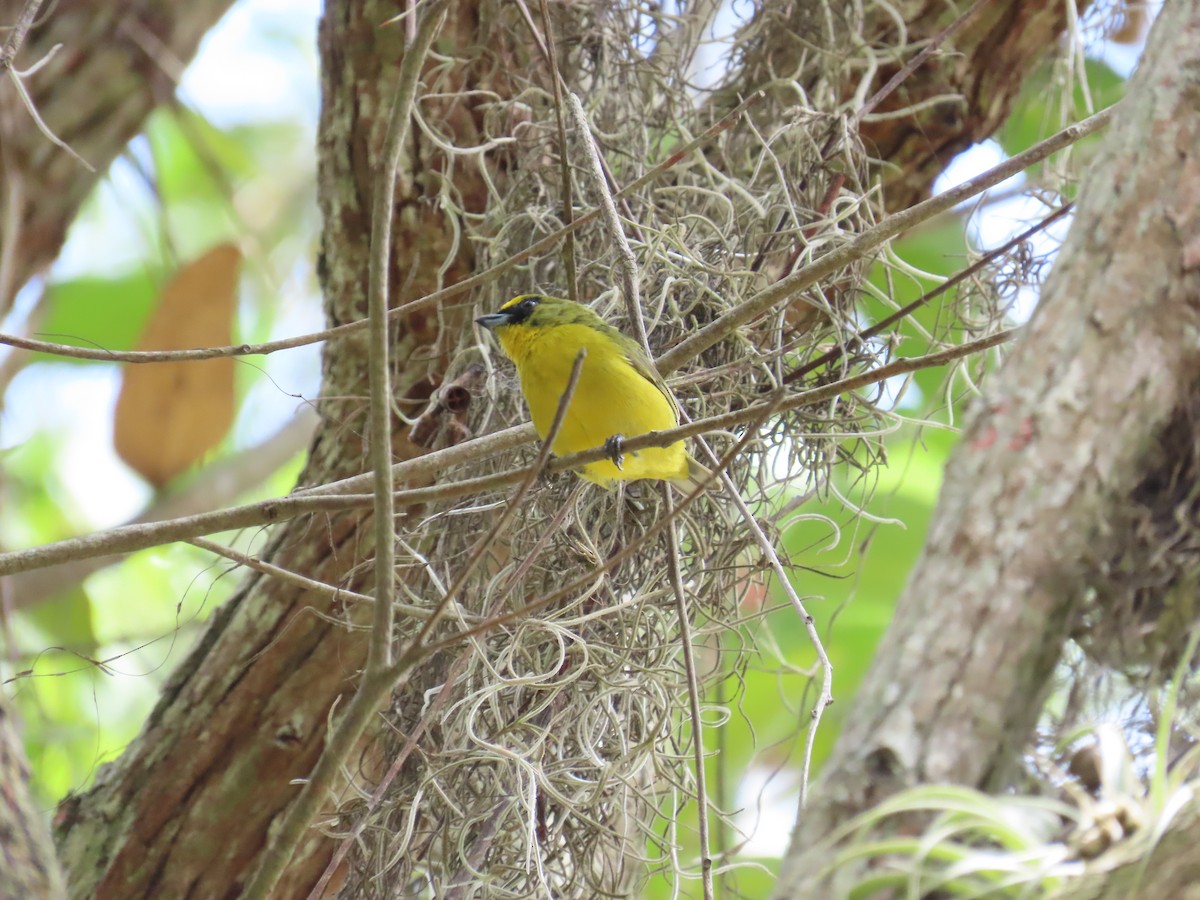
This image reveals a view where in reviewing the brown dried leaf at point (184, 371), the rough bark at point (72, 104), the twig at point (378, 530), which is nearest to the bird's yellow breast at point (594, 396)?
the twig at point (378, 530)

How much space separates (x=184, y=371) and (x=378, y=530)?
2950 millimetres

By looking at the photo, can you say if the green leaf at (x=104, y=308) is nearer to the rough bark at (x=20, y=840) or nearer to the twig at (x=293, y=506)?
the twig at (x=293, y=506)

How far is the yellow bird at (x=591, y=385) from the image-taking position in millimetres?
2748

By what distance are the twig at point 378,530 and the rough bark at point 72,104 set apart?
2.66 meters

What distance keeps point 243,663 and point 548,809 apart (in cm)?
113

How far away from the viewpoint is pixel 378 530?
1.63 metres

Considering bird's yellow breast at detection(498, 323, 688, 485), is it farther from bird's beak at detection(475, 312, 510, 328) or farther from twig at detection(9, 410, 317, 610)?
twig at detection(9, 410, 317, 610)

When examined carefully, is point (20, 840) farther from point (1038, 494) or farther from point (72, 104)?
point (72, 104)

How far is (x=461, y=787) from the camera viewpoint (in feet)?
8.10

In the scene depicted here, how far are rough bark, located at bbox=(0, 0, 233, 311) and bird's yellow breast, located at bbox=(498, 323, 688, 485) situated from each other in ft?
6.34

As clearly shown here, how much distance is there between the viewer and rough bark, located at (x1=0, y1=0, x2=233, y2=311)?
396cm

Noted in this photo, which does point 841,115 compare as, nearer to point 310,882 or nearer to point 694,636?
point 694,636

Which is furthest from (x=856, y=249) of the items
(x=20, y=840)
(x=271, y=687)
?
(x=271, y=687)

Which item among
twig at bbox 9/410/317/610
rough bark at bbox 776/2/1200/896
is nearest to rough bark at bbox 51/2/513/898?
twig at bbox 9/410/317/610
